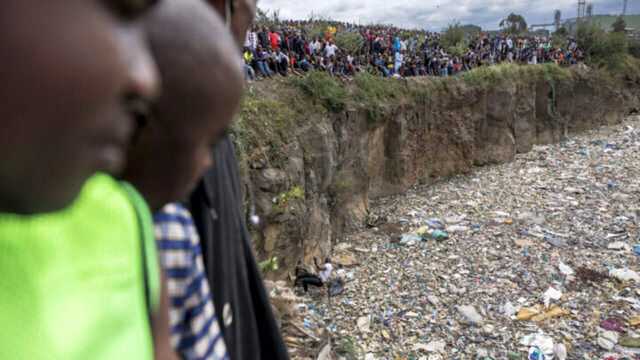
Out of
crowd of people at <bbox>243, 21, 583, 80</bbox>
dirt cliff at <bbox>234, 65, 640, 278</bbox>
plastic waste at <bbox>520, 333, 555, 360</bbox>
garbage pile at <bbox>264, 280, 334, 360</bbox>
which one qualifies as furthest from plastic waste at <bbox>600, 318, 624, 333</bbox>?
crowd of people at <bbox>243, 21, 583, 80</bbox>

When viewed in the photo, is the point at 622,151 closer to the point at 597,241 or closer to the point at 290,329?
the point at 597,241

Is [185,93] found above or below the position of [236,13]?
below

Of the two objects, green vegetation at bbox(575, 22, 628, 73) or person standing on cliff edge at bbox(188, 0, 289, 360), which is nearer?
person standing on cliff edge at bbox(188, 0, 289, 360)

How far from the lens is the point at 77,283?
41cm

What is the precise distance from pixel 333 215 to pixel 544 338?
3.90 meters

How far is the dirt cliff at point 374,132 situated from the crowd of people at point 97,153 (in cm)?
202

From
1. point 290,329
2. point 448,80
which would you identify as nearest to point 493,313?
point 290,329

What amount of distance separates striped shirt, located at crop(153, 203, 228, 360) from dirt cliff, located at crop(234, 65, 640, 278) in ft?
5.43

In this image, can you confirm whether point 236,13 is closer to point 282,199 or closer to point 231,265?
point 231,265

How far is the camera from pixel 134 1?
0.36 m

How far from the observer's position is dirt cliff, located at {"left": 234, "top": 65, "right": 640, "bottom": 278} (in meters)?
5.05

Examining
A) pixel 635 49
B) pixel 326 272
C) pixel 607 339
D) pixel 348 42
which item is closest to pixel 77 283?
pixel 326 272

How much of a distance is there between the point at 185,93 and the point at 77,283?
25cm

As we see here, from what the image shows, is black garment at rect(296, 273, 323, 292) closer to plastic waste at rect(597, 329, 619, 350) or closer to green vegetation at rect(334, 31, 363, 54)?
plastic waste at rect(597, 329, 619, 350)
